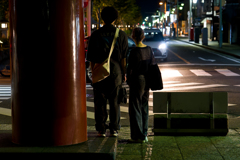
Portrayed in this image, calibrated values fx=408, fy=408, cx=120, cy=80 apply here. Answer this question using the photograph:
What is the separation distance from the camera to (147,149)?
554cm

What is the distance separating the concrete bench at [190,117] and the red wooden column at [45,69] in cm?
169

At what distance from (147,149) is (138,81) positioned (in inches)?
38.2

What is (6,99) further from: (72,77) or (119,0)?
(119,0)

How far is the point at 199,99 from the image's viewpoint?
6.32 metres

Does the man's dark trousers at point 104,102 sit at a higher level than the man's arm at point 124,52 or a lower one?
lower

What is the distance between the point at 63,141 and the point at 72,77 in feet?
2.68

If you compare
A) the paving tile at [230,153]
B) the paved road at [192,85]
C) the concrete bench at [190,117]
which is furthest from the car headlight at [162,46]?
the paving tile at [230,153]

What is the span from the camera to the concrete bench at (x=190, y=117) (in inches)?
248

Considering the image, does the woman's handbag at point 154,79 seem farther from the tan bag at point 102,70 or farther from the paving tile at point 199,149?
the paving tile at point 199,149

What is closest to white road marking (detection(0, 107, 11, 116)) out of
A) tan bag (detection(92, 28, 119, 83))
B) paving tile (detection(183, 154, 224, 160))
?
tan bag (detection(92, 28, 119, 83))

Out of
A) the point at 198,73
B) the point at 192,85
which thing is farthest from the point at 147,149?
the point at 198,73

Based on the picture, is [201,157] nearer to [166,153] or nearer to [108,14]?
[166,153]

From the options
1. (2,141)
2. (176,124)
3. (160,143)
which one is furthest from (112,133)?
(2,141)

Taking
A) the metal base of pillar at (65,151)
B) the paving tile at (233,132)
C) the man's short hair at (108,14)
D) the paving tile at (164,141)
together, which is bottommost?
the paving tile at (233,132)
